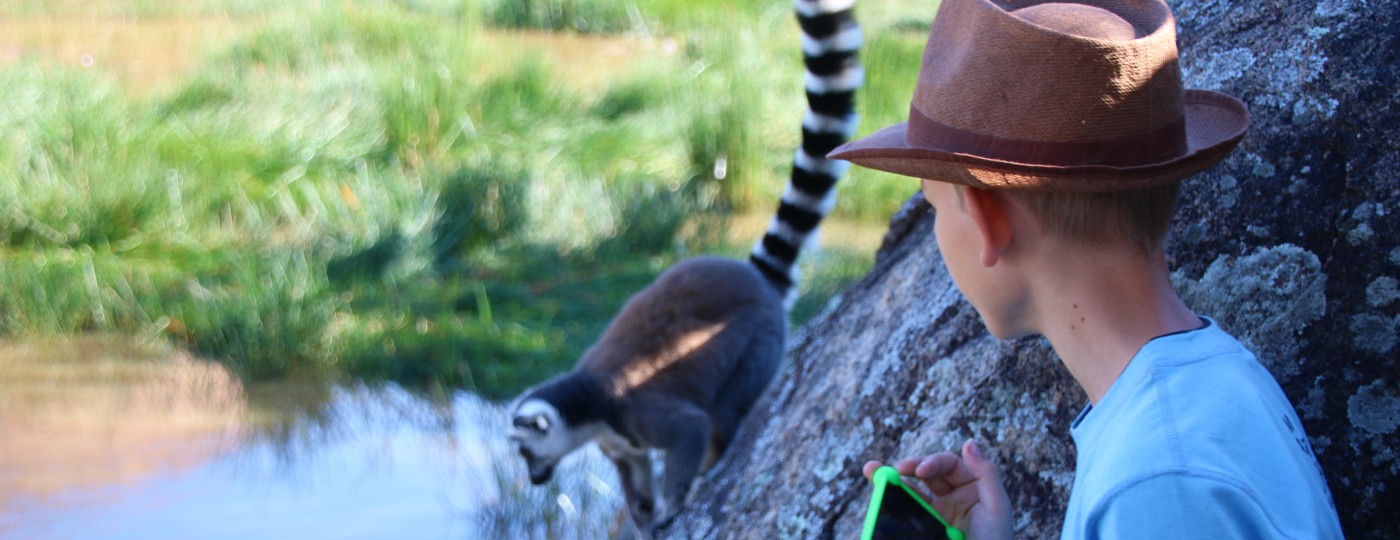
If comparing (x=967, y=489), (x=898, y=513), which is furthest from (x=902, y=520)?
(x=967, y=489)

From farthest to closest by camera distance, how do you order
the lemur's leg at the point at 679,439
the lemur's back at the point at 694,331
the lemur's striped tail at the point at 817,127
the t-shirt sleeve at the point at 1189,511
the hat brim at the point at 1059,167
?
the lemur's back at the point at 694,331, the lemur's leg at the point at 679,439, the lemur's striped tail at the point at 817,127, the hat brim at the point at 1059,167, the t-shirt sleeve at the point at 1189,511

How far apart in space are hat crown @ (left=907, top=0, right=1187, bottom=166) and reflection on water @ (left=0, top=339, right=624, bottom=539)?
323 centimetres

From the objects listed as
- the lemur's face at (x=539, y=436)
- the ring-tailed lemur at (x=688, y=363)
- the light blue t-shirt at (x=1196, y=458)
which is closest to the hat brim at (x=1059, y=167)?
the light blue t-shirt at (x=1196, y=458)

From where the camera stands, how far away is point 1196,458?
111cm

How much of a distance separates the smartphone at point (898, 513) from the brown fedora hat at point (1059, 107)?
0.40 meters

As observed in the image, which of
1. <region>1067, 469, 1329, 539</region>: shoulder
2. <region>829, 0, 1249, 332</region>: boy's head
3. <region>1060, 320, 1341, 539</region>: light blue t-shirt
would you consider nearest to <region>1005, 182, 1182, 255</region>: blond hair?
<region>829, 0, 1249, 332</region>: boy's head

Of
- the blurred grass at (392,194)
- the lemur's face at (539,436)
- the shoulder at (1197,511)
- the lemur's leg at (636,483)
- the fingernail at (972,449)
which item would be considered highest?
the shoulder at (1197,511)

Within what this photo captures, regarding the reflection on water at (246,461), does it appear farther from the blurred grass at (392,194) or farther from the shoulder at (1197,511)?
the shoulder at (1197,511)

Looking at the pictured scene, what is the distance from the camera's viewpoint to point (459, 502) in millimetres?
4371

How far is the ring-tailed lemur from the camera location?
13.5 feet

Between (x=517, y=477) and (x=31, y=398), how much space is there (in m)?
2.14

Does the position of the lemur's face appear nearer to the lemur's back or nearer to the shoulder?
the lemur's back

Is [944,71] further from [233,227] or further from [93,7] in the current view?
[93,7]

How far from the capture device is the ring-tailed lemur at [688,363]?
411cm
